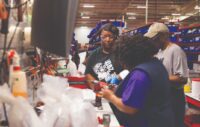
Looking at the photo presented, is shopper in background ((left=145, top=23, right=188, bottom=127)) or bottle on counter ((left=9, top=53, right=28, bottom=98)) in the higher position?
bottle on counter ((left=9, top=53, right=28, bottom=98))

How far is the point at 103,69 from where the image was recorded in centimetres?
345

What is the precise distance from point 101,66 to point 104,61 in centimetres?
6

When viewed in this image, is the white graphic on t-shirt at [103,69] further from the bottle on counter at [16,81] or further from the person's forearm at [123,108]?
the bottle on counter at [16,81]

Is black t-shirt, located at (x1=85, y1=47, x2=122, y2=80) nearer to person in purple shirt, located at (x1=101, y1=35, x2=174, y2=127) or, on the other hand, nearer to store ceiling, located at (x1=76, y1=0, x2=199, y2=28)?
person in purple shirt, located at (x1=101, y1=35, x2=174, y2=127)

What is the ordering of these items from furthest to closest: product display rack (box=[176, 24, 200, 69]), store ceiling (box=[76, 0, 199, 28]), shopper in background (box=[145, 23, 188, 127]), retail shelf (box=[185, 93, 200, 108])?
1. store ceiling (box=[76, 0, 199, 28])
2. product display rack (box=[176, 24, 200, 69])
3. retail shelf (box=[185, 93, 200, 108])
4. shopper in background (box=[145, 23, 188, 127])

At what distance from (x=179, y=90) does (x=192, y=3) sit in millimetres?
Result: 13599

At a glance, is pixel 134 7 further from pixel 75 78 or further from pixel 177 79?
pixel 177 79

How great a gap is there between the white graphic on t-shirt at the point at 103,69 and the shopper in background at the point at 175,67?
22.5 inches

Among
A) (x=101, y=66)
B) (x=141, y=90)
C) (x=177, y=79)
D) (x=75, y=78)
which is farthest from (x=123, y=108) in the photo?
(x=75, y=78)

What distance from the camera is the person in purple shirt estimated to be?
7.29 feet

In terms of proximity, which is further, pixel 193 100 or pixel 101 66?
pixel 193 100

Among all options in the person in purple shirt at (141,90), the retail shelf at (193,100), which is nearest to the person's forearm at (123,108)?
the person in purple shirt at (141,90)

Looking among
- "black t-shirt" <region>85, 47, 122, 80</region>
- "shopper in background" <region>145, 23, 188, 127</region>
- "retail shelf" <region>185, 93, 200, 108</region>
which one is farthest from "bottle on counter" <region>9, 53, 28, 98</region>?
"retail shelf" <region>185, 93, 200, 108</region>

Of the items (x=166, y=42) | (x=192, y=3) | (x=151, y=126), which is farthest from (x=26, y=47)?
(x=192, y=3)
